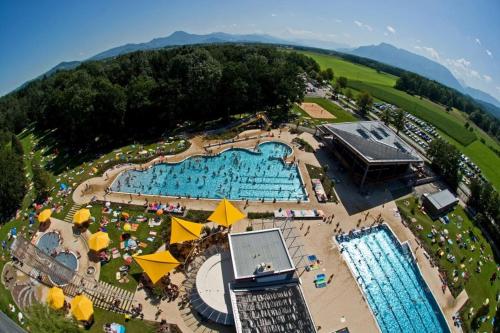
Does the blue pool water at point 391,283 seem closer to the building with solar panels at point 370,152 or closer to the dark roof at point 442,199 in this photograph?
the building with solar panels at point 370,152

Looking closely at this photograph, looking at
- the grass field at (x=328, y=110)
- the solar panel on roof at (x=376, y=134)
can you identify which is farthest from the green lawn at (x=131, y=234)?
the grass field at (x=328, y=110)

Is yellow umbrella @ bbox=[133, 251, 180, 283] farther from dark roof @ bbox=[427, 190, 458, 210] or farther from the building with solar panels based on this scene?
dark roof @ bbox=[427, 190, 458, 210]

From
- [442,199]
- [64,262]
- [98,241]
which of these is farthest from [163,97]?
[442,199]

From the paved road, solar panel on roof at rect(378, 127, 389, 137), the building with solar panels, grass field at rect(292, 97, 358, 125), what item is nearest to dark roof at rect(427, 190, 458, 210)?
the building with solar panels

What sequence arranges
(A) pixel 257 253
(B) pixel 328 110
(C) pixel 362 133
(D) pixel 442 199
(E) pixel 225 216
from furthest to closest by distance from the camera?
(B) pixel 328 110, (C) pixel 362 133, (D) pixel 442 199, (E) pixel 225 216, (A) pixel 257 253

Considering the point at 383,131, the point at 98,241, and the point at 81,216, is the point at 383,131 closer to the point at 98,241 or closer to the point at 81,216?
the point at 98,241

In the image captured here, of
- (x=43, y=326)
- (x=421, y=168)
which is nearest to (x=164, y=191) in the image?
(x=43, y=326)
